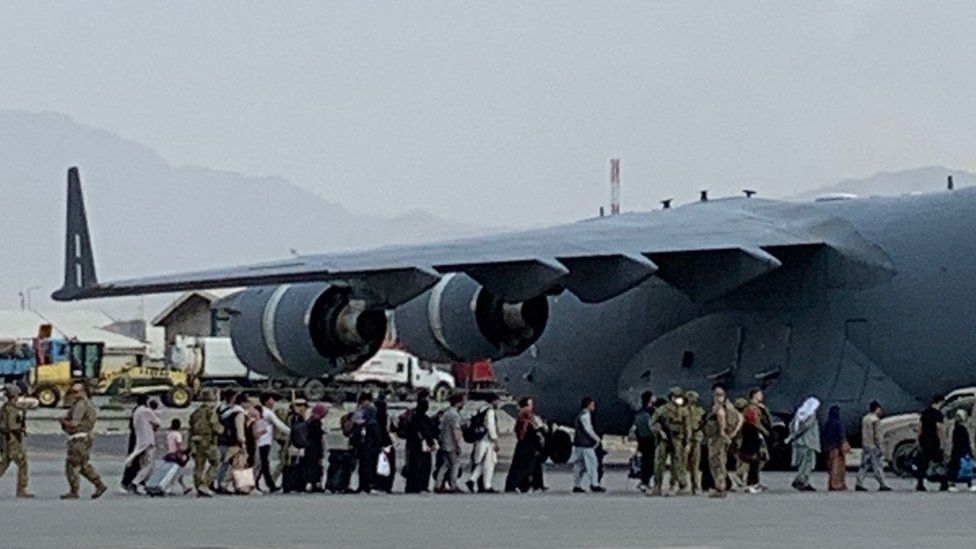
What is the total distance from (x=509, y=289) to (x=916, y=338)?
19.0ft

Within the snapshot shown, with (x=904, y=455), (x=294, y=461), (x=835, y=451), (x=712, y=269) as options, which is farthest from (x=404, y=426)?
(x=904, y=455)

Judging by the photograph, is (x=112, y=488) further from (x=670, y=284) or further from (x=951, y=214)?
(x=951, y=214)

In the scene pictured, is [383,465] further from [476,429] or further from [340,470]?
[476,429]

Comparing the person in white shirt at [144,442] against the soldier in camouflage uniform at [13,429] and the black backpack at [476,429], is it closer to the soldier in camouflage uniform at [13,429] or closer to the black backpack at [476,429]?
the soldier in camouflage uniform at [13,429]

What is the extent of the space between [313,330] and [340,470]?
4.66 meters

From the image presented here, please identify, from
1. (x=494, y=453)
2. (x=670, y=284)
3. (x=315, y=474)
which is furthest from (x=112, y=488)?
(x=670, y=284)

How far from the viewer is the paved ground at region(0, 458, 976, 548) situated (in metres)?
19.9

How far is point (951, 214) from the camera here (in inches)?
1286

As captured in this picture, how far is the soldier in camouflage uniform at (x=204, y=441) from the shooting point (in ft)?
92.4

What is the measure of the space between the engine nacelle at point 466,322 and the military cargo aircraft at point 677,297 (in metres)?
0.03

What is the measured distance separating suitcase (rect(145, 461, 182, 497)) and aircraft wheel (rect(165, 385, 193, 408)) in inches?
1837

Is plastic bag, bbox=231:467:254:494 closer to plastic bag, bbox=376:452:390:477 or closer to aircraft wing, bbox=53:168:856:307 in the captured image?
plastic bag, bbox=376:452:390:477

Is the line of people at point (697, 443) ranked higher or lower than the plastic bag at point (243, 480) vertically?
higher

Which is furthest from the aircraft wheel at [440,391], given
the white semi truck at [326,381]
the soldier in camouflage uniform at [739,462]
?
the soldier in camouflage uniform at [739,462]
